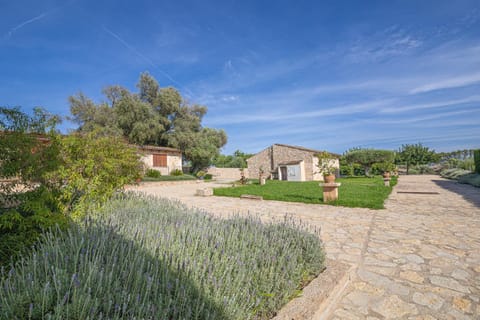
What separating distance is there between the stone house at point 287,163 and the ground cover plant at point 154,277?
802 inches

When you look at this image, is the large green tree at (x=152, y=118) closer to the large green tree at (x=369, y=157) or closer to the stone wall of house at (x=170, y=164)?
the stone wall of house at (x=170, y=164)

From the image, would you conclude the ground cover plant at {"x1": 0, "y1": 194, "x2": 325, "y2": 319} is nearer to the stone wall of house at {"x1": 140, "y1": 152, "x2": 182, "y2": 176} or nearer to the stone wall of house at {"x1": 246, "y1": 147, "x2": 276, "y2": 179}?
the stone wall of house at {"x1": 140, "y1": 152, "x2": 182, "y2": 176}

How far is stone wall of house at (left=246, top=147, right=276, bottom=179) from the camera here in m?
28.3

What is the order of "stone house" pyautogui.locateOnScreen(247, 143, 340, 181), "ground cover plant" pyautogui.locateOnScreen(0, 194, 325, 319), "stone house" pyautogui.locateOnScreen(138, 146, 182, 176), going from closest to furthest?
"ground cover plant" pyautogui.locateOnScreen(0, 194, 325, 319) < "stone house" pyautogui.locateOnScreen(138, 146, 182, 176) < "stone house" pyautogui.locateOnScreen(247, 143, 340, 181)

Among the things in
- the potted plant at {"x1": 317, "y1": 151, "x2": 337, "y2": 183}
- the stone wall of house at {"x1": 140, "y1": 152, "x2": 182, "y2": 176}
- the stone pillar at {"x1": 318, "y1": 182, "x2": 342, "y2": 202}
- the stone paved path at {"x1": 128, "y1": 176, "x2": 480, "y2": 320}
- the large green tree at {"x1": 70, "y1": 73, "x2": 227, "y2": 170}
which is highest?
the large green tree at {"x1": 70, "y1": 73, "x2": 227, "y2": 170}

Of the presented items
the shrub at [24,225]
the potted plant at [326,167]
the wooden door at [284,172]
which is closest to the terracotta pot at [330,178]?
the potted plant at [326,167]

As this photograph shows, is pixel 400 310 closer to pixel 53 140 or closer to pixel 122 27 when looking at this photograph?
pixel 53 140

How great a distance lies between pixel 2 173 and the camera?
3018mm

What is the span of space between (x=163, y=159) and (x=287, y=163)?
13703 millimetres

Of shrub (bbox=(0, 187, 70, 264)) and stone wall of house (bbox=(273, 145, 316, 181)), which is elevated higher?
stone wall of house (bbox=(273, 145, 316, 181))

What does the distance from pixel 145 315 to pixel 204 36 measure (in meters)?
12.4

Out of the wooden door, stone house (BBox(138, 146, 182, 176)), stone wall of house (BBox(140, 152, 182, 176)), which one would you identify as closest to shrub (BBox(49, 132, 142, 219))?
stone house (BBox(138, 146, 182, 176))

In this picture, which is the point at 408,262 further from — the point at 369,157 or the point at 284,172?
the point at 369,157

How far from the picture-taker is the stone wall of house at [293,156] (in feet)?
79.4
